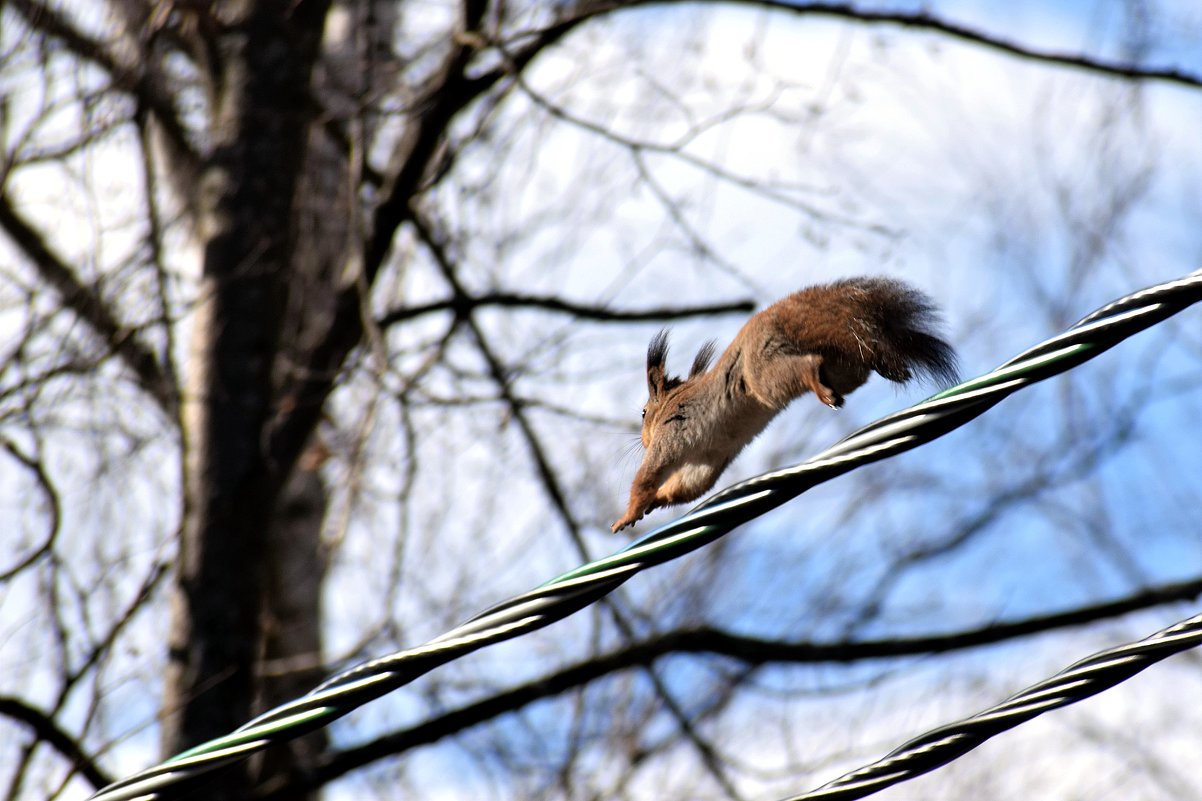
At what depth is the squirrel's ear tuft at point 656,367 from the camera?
3.86 meters

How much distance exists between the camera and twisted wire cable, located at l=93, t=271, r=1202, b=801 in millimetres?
2096

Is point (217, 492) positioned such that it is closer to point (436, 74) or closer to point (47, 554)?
point (47, 554)

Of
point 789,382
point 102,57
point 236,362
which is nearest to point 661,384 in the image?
point 789,382

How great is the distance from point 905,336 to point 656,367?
36.9 inches

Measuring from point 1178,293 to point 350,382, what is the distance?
5.01m

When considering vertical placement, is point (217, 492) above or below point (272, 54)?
below

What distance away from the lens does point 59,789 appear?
4.88 meters

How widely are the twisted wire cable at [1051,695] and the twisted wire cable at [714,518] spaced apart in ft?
1.58

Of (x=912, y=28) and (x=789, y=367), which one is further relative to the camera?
(x=912, y=28)

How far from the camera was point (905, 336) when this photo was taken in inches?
123

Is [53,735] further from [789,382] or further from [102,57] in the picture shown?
[789,382]

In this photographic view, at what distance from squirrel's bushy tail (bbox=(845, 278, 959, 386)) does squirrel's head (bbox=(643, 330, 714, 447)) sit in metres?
0.66

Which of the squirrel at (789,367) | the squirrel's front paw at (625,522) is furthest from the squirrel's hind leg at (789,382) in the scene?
the squirrel's front paw at (625,522)

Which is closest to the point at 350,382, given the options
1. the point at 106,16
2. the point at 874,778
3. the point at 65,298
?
the point at 65,298
